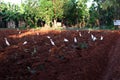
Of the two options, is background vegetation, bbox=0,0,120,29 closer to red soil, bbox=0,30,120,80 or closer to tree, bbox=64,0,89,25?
tree, bbox=64,0,89,25

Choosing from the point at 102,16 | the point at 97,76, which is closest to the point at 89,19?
the point at 102,16

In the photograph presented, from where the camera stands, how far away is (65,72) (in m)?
6.89

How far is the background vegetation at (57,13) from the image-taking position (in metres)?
39.1

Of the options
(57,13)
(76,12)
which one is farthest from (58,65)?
(76,12)

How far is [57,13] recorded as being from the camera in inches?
1559

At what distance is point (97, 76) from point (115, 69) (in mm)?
728

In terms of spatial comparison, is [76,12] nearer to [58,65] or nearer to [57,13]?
[57,13]

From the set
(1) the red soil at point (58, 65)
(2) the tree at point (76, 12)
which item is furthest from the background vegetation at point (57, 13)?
(1) the red soil at point (58, 65)

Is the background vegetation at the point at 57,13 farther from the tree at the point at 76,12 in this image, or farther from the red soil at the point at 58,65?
the red soil at the point at 58,65

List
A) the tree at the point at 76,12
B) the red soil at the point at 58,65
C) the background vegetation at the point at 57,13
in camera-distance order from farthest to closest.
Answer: the tree at the point at 76,12, the background vegetation at the point at 57,13, the red soil at the point at 58,65

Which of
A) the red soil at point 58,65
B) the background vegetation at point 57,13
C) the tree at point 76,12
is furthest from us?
the tree at point 76,12

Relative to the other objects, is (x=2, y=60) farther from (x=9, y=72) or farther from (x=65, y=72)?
(x=65, y=72)

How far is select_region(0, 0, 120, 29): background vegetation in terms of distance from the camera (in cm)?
3909

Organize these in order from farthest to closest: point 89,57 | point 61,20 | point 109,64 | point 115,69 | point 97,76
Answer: point 61,20 < point 89,57 < point 109,64 < point 115,69 < point 97,76
